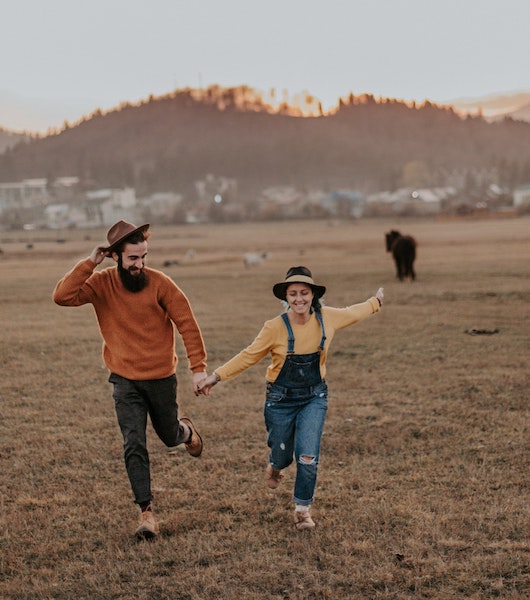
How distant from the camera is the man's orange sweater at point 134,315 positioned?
15.3ft

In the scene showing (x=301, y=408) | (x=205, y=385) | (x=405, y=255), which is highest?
(x=405, y=255)

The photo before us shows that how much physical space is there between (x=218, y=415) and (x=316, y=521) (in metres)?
3.17

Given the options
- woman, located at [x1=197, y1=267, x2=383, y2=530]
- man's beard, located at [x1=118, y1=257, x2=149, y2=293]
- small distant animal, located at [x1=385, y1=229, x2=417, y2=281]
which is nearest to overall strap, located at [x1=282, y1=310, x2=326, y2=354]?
woman, located at [x1=197, y1=267, x2=383, y2=530]

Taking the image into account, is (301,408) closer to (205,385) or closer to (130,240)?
(205,385)

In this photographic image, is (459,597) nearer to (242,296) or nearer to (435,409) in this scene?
(435,409)

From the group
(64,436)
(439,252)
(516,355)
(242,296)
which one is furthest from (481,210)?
(64,436)

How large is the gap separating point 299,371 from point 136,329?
1.15 m

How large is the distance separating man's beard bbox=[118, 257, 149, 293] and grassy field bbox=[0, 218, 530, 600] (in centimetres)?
169

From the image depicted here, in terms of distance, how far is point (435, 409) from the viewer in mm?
7828

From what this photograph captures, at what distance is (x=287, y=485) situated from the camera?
18.5ft

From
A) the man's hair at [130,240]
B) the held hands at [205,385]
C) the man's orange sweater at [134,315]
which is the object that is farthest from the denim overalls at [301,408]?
the man's hair at [130,240]

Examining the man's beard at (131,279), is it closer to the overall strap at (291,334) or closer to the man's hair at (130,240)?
the man's hair at (130,240)

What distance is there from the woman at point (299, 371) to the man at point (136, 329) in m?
0.33

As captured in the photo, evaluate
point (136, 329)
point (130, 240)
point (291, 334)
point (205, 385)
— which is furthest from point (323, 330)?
point (130, 240)
